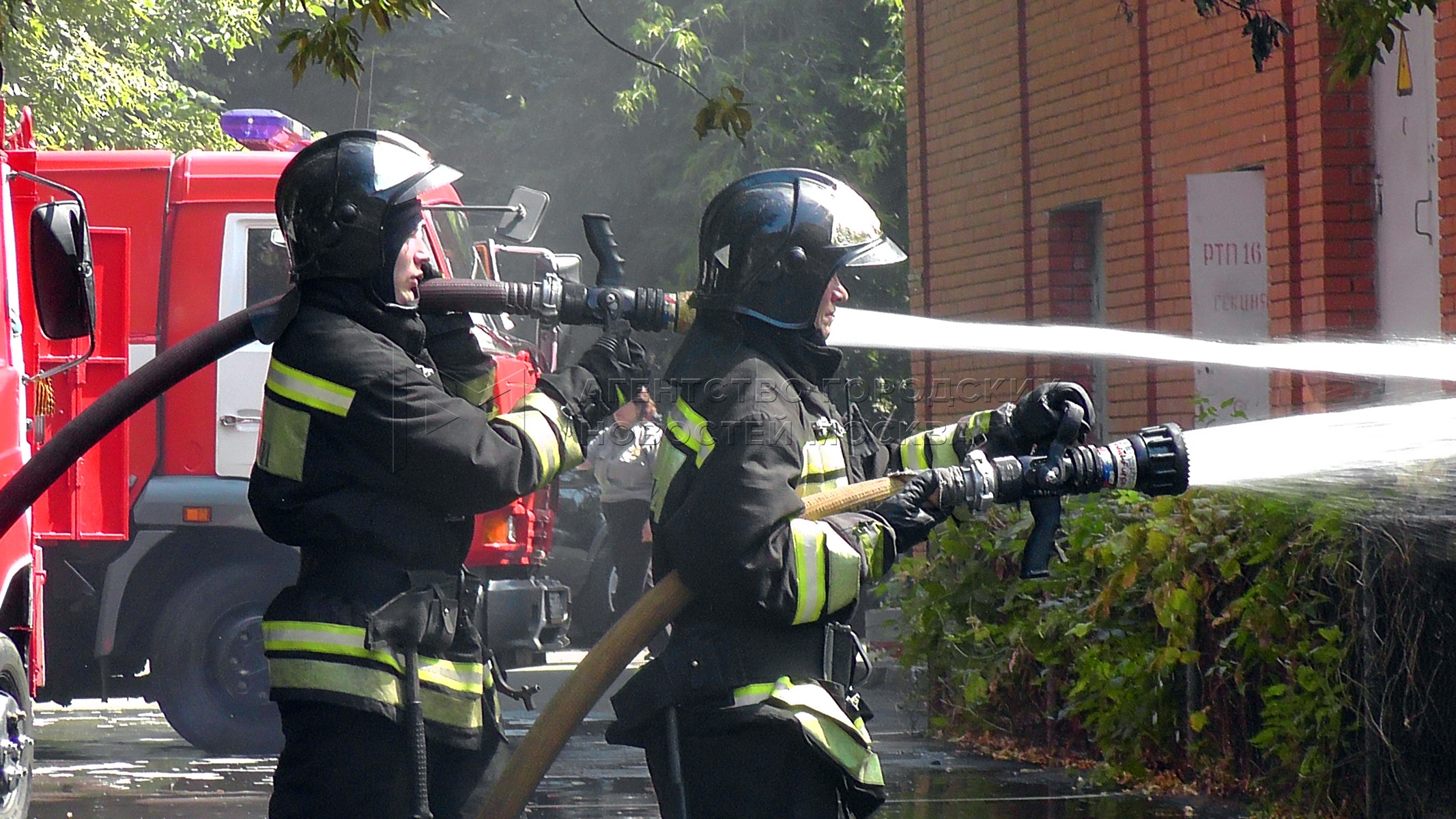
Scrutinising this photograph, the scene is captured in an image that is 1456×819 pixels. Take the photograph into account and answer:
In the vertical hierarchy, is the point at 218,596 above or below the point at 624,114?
below

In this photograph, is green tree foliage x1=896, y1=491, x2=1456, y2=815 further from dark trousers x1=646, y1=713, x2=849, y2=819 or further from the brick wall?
dark trousers x1=646, y1=713, x2=849, y2=819

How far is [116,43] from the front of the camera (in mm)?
17828

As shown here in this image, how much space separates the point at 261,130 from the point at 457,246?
1692 millimetres

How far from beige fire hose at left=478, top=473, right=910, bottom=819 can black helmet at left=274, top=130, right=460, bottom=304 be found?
0.82 metres

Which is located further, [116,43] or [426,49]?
[426,49]

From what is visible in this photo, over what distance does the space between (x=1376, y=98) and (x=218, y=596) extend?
6036 millimetres

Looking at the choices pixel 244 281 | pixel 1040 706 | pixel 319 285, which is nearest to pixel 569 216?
pixel 244 281

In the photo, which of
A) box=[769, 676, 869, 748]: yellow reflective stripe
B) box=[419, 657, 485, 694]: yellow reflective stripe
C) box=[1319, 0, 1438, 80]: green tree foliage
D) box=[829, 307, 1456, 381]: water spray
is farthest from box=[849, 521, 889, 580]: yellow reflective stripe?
box=[1319, 0, 1438, 80]: green tree foliage

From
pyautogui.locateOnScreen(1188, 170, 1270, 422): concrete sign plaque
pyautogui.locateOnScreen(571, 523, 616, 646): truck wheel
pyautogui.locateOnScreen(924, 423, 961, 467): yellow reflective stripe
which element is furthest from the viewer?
pyautogui.locateOnScreen(571, 523, 616, 646): truck wheel

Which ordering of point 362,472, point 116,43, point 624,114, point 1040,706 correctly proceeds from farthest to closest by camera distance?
1. point 624,114
2. point 116,43
3. point 1040,706
4. point 362,472

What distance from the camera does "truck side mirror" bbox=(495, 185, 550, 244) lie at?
8.31 m

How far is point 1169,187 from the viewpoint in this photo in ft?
32.2

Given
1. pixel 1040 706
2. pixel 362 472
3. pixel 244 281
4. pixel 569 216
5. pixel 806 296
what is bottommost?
pixel 1040 706

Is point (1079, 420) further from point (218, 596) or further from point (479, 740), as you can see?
point (218, 596)
